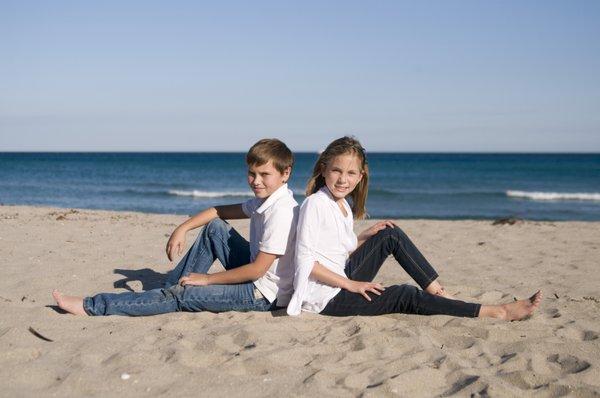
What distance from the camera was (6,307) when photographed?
476 centimetres

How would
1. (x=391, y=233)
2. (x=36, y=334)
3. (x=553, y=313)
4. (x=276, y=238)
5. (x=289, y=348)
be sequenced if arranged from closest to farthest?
(x=289, y=348) → (x=36, y=334) → (x=276, y=238) → (x=391, y=233) → (x=553, y=313)

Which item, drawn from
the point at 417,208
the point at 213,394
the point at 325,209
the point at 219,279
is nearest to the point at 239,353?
the point at 213,394

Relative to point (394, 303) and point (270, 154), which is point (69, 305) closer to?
point (270, 154)

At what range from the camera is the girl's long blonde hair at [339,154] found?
452 cm

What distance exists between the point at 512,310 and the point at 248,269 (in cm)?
189

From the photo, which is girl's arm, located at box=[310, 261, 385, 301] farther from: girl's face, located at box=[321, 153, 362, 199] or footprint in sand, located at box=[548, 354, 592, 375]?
footprint in sand, located at box=[548, 354, 592, 375]

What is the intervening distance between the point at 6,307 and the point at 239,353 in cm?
209

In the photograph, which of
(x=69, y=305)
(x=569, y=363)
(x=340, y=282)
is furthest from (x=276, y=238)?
(x=569, y=363)

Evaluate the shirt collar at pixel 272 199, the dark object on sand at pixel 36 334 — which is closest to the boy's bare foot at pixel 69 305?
the dark object on sand at pixel 36 334

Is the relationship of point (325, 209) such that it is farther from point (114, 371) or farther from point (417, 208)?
point (417, 208)

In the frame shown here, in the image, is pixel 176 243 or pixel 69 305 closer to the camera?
pixel 69 305

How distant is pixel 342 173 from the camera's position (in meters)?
4.49

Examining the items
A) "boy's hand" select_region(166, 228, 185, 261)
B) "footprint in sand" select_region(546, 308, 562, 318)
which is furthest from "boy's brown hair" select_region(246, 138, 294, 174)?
"footprint in sand" select_region(546, 308, 562, 318)

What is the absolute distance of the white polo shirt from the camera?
14.2 feet
